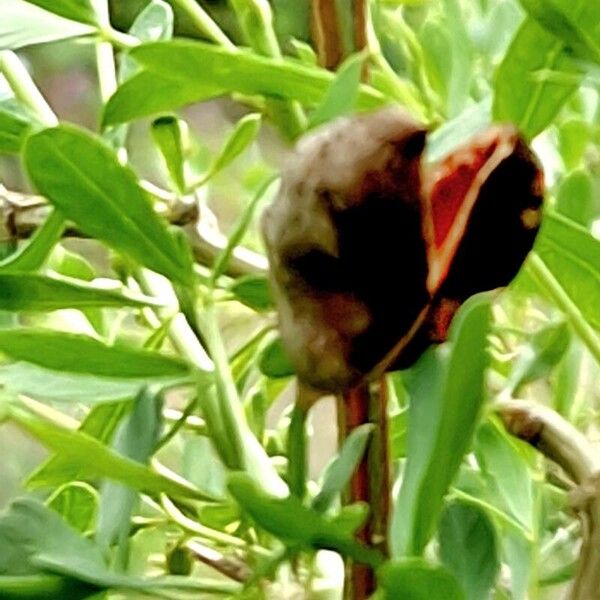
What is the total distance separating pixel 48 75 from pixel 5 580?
62.2 inches

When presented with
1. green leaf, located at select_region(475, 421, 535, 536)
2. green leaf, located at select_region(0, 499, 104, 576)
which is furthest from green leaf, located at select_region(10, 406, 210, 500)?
green leaf, located at select_region(475, 421, 535, 536)

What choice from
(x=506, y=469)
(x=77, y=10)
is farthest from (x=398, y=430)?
(x=77, y=10)

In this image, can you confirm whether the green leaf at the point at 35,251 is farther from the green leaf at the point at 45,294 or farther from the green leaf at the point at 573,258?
the green leaf at the point at 573,258

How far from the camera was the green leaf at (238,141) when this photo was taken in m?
0.32

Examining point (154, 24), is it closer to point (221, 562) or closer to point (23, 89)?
point (23, 89)

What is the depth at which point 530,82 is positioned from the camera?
0.91 feet

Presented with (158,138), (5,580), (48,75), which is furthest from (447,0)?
(48,75)

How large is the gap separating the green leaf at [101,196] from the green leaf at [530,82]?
8 cm

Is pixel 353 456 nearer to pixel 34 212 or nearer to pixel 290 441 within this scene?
pixel 290 441

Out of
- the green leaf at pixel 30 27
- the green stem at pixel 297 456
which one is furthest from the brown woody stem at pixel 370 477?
the green leaf at pixel 30 27

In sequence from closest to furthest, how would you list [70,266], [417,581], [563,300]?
[417,581] → [563,300] → [70,266]

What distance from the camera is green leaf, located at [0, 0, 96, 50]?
313 mm

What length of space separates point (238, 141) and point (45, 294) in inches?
2.5

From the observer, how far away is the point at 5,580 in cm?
24
